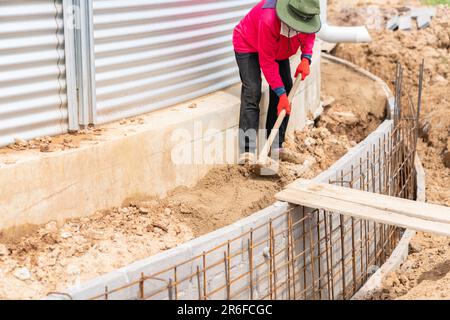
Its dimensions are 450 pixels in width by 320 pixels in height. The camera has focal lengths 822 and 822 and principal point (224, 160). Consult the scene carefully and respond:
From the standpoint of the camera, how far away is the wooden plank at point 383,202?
6.00m

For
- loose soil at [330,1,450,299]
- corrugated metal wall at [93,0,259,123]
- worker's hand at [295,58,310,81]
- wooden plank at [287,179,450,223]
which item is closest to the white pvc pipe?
loose soil at [330,1,450,299]

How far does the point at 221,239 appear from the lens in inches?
216

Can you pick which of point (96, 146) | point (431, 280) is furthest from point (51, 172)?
point (431, 280)

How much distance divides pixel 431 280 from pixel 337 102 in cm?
417

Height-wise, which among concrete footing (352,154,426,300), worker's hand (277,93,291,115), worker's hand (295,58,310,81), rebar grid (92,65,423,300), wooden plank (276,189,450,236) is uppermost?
worker's hand (295,58,310,81)

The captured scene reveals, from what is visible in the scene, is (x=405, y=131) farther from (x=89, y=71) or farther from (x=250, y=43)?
(x=89, y=71)

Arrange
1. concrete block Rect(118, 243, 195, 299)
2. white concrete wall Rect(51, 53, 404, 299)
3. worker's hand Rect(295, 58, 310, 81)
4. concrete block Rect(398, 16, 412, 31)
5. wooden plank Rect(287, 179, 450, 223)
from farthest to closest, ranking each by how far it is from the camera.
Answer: concrete block Rect(398, 16, 412, 31) < worker's hand Rect(295, 58, 310, 81) < wooden plank Rect(287, 179, 450, 223) < concrete block Rect(118, 243, 195, 299) < white concrete wall Rect(51, 53, 404, 299)

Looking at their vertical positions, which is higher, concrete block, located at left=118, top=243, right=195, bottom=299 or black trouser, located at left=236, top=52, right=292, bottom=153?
black trouser, located at left=236, top=52, right=292, bottom=153

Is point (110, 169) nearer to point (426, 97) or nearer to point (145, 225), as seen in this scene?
point (145, 225)

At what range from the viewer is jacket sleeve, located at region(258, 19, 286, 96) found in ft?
23.1

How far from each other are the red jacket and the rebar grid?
112 centimetres

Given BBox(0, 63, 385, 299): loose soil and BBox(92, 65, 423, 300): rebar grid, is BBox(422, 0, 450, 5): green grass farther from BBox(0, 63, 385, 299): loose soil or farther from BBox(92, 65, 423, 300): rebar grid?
BBox(0, 63, 385, 299): loose soil

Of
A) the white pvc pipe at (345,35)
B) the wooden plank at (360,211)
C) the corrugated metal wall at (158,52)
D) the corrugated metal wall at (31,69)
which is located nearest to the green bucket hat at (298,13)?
the corrugated metal wall at (158,52)

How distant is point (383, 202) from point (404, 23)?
727 centimetres
